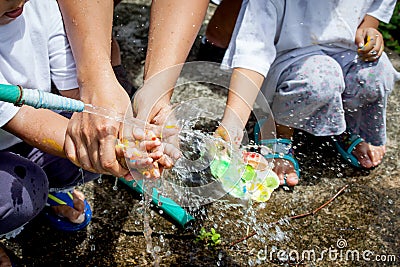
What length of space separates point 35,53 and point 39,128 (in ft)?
0.88

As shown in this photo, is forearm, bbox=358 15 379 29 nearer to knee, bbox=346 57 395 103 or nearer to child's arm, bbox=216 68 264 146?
knee, bbox=346 57 395 103

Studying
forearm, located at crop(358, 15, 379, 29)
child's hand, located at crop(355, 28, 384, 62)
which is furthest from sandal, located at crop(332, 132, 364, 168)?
forearm, located at crop(358, 15, 379, 29)

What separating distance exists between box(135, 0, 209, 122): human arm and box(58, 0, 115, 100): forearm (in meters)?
0.14

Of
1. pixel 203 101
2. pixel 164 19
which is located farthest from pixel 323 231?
pixel 164 19

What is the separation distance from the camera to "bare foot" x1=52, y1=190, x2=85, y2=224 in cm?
176

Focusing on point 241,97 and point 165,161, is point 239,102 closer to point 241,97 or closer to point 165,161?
point 241,97

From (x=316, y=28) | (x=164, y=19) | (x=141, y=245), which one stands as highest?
(x=164, y=19)

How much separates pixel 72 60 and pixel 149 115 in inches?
15.2

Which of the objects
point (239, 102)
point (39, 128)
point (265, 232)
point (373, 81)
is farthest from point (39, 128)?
point (373, 81)

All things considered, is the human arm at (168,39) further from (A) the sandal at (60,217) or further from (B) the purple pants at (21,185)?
(A) the sandal at (60,217)

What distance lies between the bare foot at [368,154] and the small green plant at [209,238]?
74 centimetres

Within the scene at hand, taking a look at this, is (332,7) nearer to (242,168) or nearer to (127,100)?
(242,168)

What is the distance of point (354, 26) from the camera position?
2.06 metres

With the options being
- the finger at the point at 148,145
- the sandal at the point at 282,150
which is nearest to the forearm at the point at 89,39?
the finger at the point at 148,145
